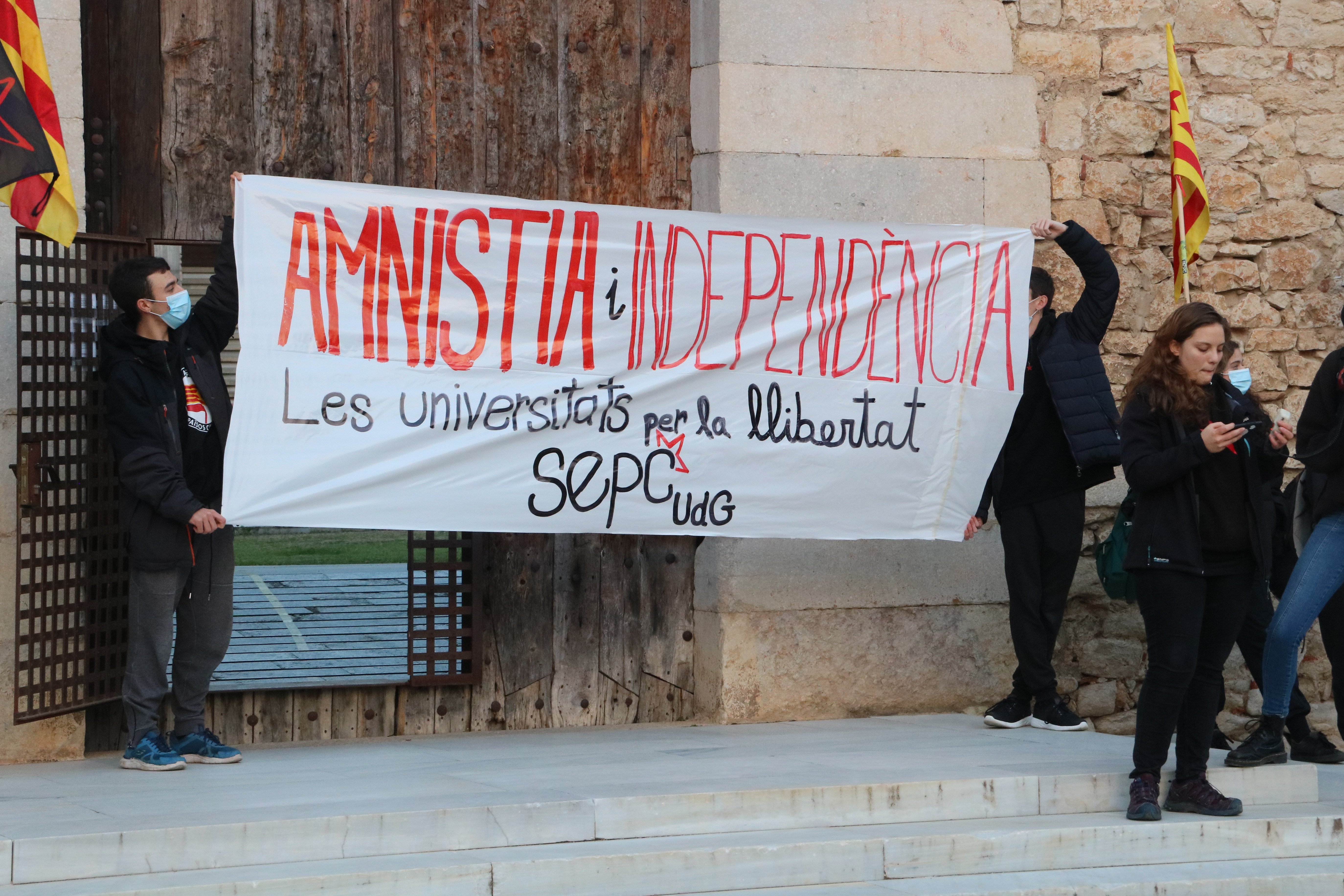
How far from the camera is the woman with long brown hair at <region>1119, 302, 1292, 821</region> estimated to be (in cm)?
481

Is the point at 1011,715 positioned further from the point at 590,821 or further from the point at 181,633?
the point at 181,633

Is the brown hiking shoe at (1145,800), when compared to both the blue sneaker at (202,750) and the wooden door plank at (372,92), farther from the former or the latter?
the wooden door plank at (372,92)

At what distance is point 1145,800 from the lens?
4.97m

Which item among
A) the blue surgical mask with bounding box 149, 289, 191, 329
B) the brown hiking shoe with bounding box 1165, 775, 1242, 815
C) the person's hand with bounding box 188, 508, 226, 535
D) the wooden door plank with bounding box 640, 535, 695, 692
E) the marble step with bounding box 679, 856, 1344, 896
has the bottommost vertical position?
the marble step with bounding box 679, 856, 1344, 896

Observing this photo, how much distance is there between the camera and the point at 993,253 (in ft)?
21.0

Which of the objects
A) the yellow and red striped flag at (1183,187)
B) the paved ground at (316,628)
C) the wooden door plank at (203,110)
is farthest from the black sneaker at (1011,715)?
the wooden door plank at (203,110)

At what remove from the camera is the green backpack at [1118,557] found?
6.19m

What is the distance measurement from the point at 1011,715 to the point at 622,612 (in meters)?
1.68

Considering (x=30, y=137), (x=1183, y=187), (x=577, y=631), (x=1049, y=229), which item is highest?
(x=1183, y=187)

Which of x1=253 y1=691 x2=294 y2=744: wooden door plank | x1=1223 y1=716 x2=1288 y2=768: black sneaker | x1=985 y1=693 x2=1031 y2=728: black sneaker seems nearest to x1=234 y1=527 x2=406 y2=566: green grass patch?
x1=253 y1=691 x2=294 y2=744: wooden door plank

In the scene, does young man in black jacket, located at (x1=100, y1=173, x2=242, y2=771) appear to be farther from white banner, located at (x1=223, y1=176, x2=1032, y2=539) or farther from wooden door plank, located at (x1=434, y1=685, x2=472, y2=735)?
wooden door plank, located at (x1=434, y1=685, x2=472, y2=735)

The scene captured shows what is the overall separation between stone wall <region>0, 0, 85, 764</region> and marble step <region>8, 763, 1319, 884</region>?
1.50 meters

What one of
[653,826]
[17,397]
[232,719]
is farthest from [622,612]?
[17,397]

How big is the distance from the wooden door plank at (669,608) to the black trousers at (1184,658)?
226 centimetres
